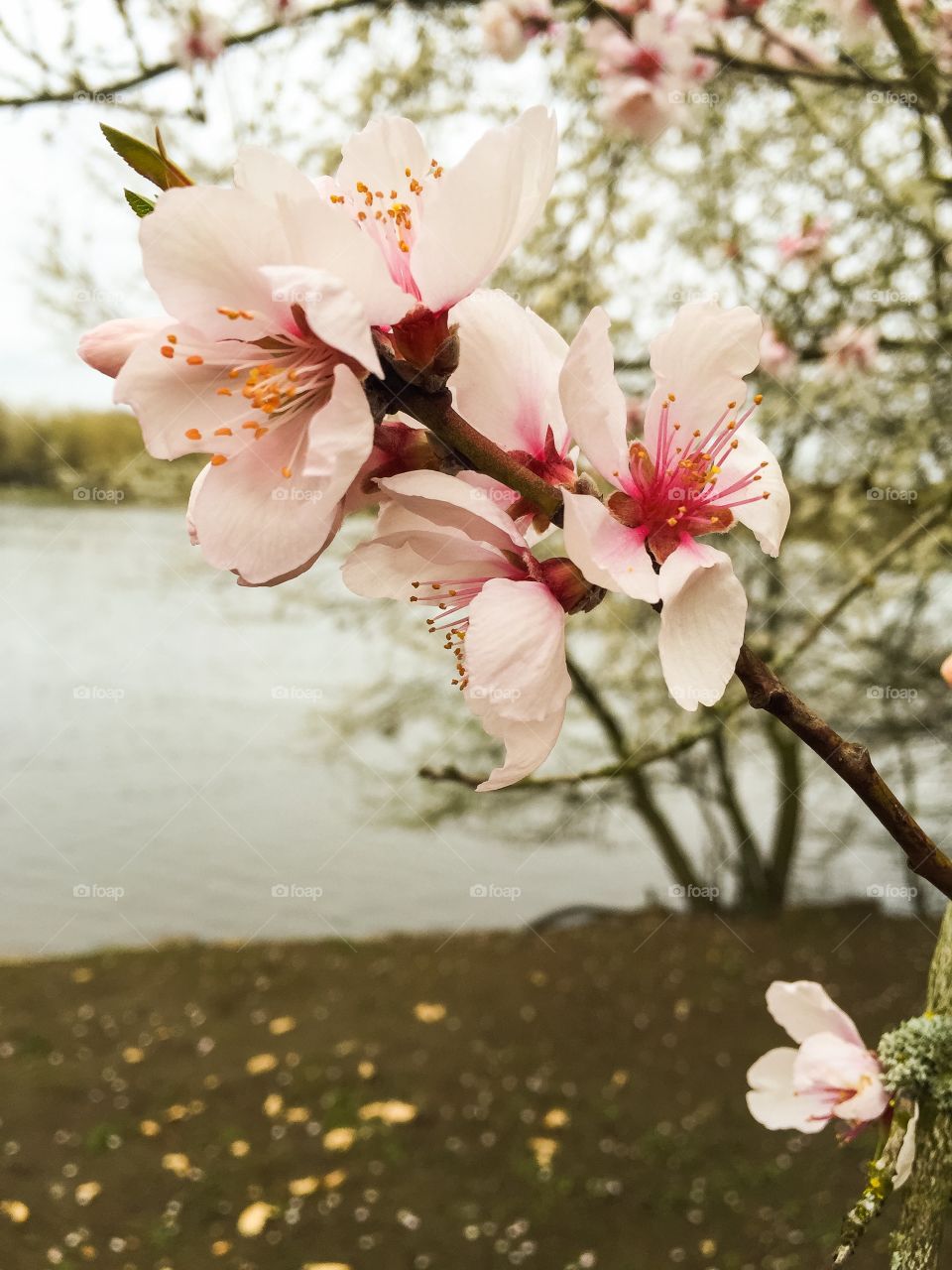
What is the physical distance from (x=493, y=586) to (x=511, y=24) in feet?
5.19

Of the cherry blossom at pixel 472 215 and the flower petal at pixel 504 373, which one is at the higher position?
the cherry blossom at pixel 472 215

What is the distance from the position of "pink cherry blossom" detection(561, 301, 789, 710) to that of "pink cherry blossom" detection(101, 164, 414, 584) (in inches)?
2.5

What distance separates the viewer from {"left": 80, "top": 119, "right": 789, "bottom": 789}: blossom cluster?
269 millimetres

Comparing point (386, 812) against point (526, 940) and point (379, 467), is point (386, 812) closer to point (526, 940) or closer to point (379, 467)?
point (526, 940)

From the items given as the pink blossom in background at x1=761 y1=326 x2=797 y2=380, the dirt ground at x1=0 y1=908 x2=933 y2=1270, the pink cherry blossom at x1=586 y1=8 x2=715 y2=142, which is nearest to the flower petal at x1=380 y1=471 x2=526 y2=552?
the pink cherry blossom at x1=586 y1=8 x2=715 y2=142

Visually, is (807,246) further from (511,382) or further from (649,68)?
(511,382)

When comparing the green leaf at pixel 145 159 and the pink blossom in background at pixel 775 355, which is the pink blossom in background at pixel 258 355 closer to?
the green leaf at pixel 145 159

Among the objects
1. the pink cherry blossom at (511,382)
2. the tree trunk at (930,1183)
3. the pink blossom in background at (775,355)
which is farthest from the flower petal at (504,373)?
the pink blossom in background at (775,355)

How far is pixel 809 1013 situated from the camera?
1.94 ft

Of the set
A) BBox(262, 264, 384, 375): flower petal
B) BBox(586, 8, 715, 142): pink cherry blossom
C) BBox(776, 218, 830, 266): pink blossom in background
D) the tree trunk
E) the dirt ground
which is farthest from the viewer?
BBox(776, 218, 830, 266): pink blossom in background

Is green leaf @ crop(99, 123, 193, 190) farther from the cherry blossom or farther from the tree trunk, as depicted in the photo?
the tree trunk

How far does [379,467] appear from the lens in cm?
30

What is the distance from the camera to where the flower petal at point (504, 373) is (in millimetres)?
316

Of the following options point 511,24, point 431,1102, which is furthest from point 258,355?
point 431,1102
